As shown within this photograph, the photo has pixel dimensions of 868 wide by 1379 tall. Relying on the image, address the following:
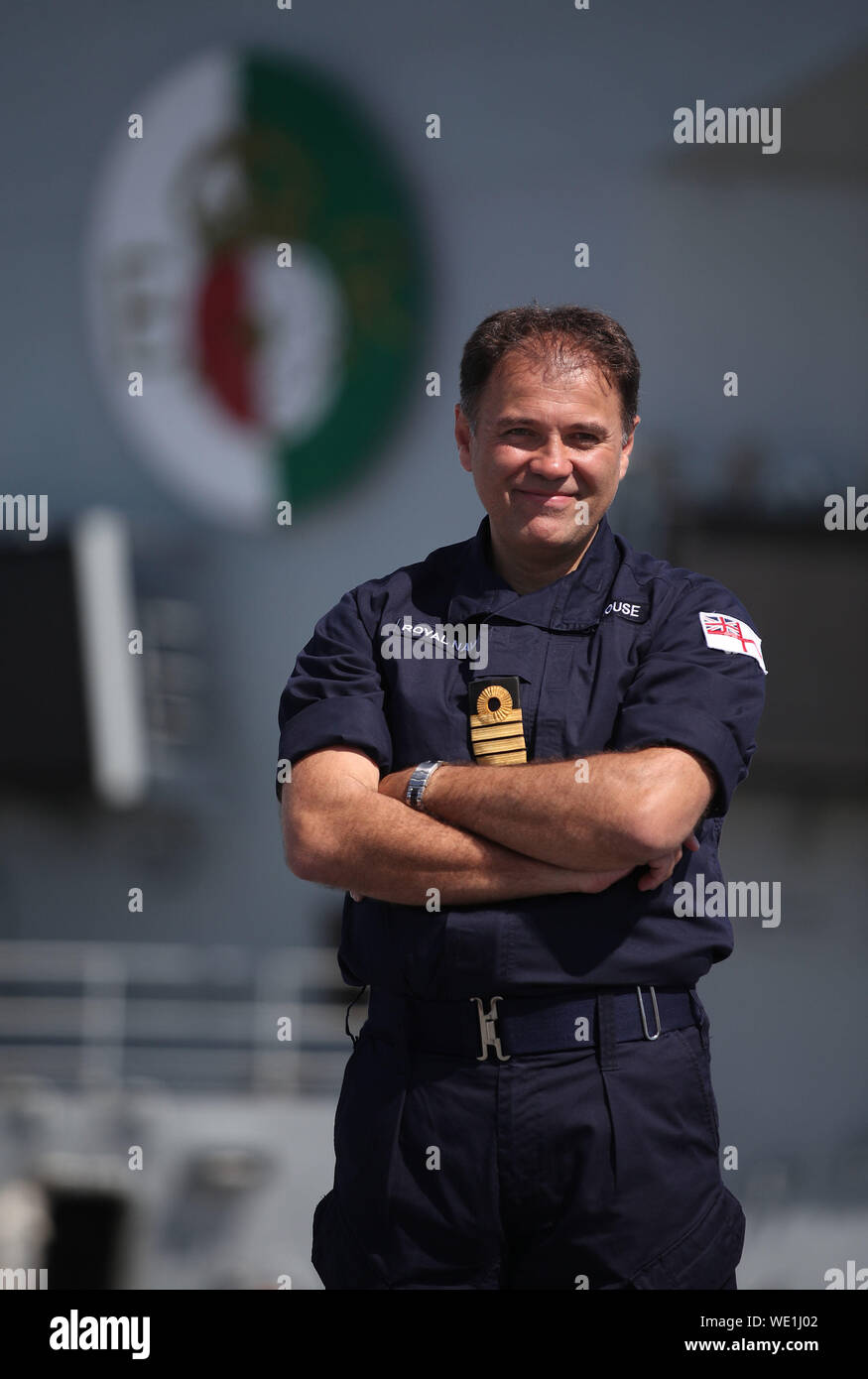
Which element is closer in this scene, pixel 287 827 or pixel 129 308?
pixel 287 827

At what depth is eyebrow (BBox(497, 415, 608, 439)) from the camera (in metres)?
1.34

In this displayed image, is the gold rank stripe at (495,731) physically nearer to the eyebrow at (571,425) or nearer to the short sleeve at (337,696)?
the short sleeve at (337,696)

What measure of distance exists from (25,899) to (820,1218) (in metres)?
2.43

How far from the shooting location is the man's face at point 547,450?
4.39ft

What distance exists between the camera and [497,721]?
1330 mm

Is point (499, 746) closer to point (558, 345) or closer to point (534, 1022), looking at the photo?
point (534, 1022)

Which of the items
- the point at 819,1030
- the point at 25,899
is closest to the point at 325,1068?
the point at 25,899

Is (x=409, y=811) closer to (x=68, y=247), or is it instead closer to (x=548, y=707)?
(x=548, y=707)

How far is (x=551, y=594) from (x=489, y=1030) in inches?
17.4

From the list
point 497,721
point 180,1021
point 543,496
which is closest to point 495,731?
point 497,721

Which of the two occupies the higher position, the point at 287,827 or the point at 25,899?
the point at 287,827

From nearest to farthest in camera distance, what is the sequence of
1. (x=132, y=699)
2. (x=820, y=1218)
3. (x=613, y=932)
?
(x=613, y=932), (x=820, y=1218), (x=132, y=699)

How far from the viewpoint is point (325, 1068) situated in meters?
3.86

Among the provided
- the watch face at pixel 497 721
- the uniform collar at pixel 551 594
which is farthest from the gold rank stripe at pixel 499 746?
the uniform collar at pixel 551 594
